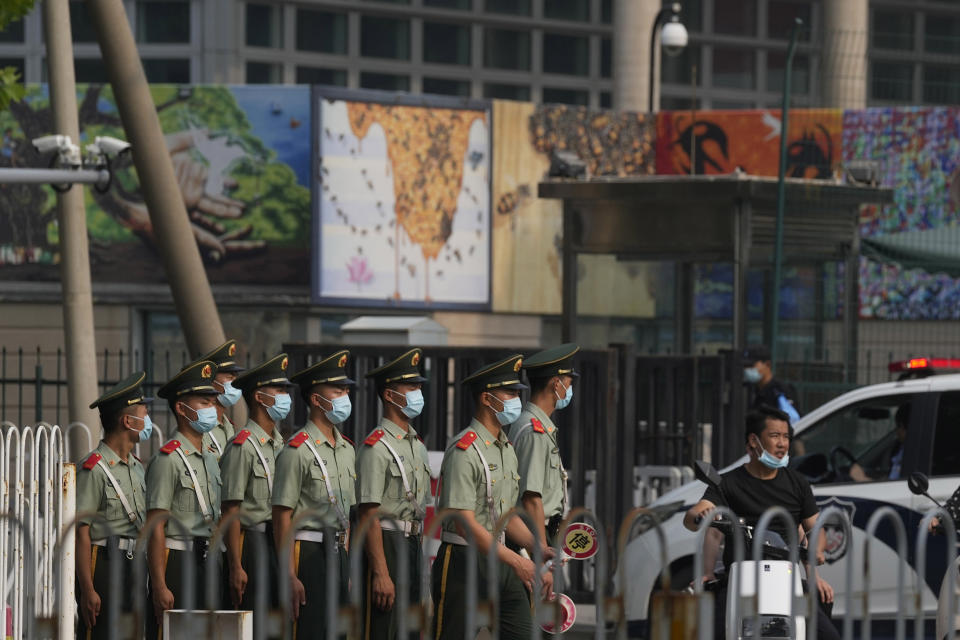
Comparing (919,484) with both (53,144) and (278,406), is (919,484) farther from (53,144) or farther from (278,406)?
(53,144)

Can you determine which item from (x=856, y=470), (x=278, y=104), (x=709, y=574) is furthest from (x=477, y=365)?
(x=278, y=104)

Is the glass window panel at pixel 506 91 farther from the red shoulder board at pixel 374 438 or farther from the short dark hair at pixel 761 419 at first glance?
the red shoulder board at pixel 374 438

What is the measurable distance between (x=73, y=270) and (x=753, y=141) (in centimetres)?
1198

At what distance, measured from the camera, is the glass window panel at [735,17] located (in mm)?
43062

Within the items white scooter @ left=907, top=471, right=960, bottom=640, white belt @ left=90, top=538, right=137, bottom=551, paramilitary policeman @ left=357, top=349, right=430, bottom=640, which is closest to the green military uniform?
paramilitary policeman @ left=357, top=349, right=430, bottom=640

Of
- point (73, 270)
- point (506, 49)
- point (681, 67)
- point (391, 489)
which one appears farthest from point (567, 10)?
point (391, 489)

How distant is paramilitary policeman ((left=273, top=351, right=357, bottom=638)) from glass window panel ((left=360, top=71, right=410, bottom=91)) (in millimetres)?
29539

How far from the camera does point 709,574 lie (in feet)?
29.3

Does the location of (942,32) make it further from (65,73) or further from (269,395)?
(269,395)

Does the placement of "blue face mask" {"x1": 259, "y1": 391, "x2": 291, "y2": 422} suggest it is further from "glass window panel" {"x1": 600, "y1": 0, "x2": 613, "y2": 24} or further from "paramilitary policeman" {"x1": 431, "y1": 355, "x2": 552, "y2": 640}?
"glass window panel" {"x1": 600, "y1": 0, "x2": 613, "y2": 24}

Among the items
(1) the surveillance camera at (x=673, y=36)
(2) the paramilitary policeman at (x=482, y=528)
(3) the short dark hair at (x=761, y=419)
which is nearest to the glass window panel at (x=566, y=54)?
(1) the surveillance camera at (x=673, y=36)

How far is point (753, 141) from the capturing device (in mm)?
24203

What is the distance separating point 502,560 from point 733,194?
31.9 feet

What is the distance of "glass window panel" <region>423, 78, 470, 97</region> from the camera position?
39.0 metres
